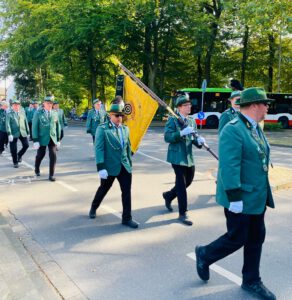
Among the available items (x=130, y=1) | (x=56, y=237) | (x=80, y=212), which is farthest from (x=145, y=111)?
(x=130, y=1)

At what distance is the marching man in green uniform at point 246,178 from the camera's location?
3.27 m

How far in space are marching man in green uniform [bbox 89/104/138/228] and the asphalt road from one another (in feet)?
1.55

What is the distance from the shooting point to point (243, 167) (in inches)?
131

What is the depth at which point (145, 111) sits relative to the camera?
686 centimetres

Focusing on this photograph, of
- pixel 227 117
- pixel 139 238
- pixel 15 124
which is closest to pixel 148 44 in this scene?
pixel 15 124

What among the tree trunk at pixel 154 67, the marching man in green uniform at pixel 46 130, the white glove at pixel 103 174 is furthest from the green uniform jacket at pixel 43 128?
the tree trunk at pixel 154 67

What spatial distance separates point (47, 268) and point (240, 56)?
107 ft

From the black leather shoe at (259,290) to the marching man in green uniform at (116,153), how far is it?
6.94ft

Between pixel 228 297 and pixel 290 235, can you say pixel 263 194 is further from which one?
pixel 290 235

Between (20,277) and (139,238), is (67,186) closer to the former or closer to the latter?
(139,238)

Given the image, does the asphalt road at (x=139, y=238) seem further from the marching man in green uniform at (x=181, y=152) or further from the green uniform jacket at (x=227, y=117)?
the green uniform jacket at (x=227, y=117)

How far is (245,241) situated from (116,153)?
243 cm

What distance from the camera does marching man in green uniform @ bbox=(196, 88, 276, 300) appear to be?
3.27 meters

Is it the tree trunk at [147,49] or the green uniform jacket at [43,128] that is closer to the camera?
the green uniform jacket at [43,128]
